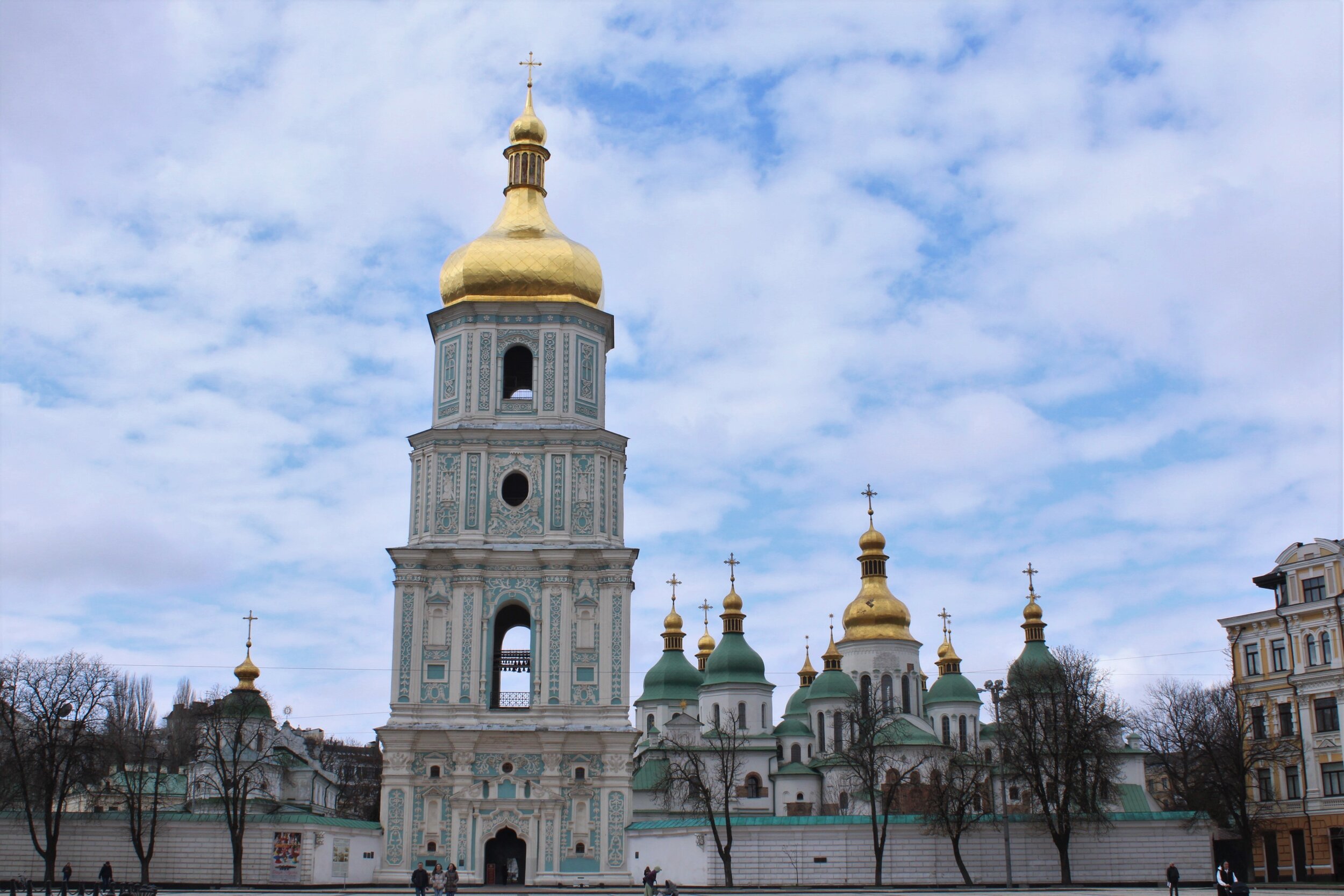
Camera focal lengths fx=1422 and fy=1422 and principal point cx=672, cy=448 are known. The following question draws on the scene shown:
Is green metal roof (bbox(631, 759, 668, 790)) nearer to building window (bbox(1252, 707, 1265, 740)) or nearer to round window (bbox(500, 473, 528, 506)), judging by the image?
round window (bbox(500, 473, 528, 506))

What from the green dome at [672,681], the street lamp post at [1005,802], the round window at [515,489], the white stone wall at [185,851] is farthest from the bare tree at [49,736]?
the green dome at [672,681]

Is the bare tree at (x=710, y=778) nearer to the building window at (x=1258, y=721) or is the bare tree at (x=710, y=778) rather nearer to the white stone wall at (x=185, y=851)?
the white stone wall at (x=185, y=851)

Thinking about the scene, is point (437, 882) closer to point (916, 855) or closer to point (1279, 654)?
point (916, 855)

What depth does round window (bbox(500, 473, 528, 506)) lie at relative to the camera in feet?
145

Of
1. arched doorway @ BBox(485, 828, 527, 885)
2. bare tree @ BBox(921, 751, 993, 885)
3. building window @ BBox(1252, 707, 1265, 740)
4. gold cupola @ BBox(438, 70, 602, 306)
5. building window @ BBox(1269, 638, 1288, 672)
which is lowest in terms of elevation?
arched doorway @ BBox(485, 828, 527, 885)

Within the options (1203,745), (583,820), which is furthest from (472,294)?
→ (1203,745)

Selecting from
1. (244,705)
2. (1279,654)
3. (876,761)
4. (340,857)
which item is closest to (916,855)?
(876,761)

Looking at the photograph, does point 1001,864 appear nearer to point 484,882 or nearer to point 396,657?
point 484,882

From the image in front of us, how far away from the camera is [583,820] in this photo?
134ft

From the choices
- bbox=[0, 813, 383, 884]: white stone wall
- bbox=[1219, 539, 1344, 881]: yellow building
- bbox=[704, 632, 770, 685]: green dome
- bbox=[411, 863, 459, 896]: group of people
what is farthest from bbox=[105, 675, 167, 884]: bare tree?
bbox=[1219, 539, 1344, 881]: yellow building

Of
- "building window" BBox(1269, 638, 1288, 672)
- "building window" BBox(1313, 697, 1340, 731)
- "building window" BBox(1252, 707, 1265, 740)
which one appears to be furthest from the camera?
"building window" BBox(1252, 707, 1265, 740)

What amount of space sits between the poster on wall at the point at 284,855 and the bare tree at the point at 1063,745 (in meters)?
20.9

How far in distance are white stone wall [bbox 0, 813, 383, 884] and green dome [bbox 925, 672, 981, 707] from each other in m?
35.9

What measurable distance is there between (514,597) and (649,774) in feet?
72.3
